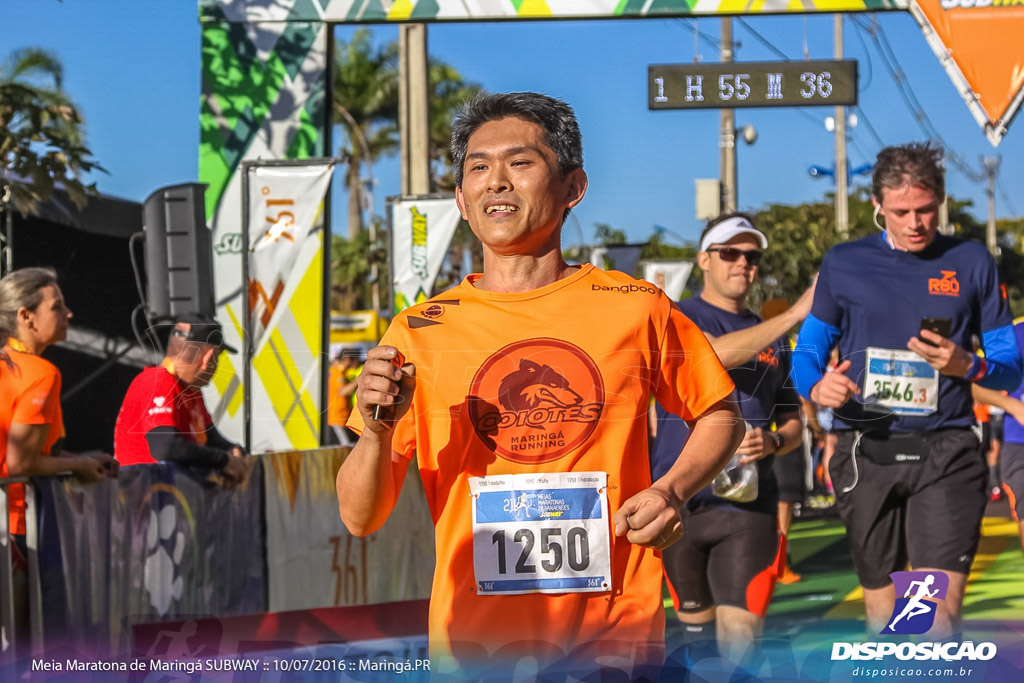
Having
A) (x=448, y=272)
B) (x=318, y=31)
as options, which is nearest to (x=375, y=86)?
(x=448, y=272)

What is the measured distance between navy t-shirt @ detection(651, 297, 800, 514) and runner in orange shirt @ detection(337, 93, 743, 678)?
7.40ft

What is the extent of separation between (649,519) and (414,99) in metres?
9.48

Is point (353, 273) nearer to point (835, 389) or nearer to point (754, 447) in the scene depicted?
point (754, 447)

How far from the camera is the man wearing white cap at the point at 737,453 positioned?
4.69 metres

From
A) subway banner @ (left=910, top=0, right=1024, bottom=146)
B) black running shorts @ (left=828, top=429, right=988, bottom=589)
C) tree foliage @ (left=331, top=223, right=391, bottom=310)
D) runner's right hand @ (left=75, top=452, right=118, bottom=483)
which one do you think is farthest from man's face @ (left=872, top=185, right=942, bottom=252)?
tree foliage @ (left=331, top=223, right=391, bottom=310)

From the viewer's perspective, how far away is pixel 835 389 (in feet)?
13.4

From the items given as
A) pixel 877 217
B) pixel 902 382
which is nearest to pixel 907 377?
pixel 902 382

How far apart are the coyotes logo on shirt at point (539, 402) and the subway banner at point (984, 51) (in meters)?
3.94

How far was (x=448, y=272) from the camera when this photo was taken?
36.5ft

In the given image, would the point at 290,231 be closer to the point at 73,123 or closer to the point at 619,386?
the point at 73,123

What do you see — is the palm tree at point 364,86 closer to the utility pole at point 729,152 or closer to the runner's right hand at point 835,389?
the utility pole at point 729,152

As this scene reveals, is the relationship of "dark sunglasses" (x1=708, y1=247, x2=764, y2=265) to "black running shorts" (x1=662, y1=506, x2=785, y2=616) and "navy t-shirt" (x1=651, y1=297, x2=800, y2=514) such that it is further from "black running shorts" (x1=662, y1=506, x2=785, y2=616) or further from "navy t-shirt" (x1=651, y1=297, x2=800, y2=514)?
"black running shorts" (x1=662, y1=506, x2=785, y2=616)

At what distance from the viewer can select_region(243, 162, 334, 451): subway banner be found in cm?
642

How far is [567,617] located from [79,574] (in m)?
2.87
